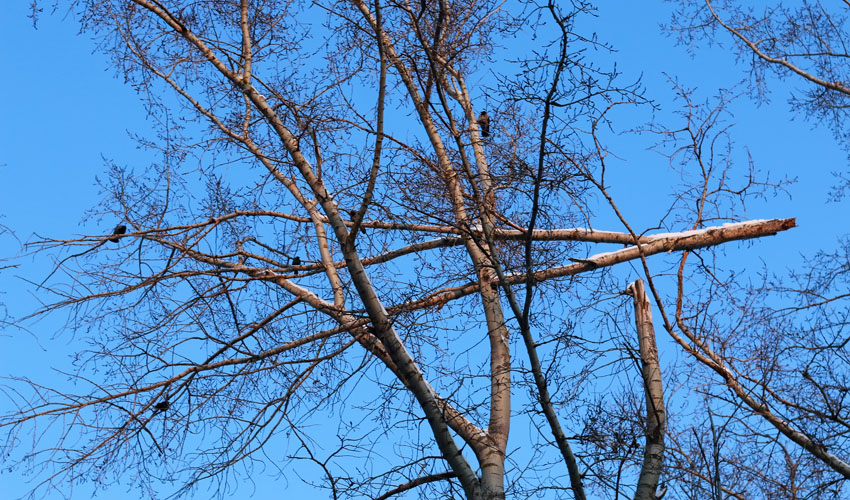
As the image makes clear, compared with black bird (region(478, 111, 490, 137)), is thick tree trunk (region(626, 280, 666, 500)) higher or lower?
lower

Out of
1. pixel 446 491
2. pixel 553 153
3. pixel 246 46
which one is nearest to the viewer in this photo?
pixel 553 153

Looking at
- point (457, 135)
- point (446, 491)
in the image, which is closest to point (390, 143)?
point (457, 135)

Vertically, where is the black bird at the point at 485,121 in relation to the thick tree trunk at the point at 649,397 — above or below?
Result: above

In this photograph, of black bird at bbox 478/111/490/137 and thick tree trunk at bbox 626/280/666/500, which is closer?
thick tree trunk at bbox 626/280/666/500

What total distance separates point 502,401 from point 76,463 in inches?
117

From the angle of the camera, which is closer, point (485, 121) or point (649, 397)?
point (649, 397)

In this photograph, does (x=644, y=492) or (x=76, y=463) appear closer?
(x=644, y=492)

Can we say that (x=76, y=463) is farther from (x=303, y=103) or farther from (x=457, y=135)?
(x=457, y=135)

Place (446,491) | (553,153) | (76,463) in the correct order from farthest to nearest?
(76,463), (446,491), (553,153)

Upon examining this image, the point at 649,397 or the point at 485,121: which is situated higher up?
the point at 485,121

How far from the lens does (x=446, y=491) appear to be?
5.12 meters

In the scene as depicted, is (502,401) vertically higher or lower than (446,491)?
higher

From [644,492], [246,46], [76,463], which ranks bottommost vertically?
[644,492]

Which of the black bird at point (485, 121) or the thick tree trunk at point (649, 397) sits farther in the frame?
Result: the black bird at point (485, 121)
